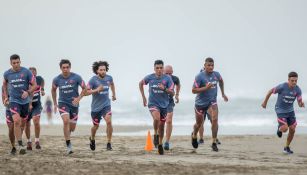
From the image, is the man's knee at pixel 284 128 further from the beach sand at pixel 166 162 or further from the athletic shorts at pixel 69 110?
the athletic shorts at pixel 69 110

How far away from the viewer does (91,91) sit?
16.5 m

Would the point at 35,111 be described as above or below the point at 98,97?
below

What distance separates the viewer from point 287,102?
16.5 meters

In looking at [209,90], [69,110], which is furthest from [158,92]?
[69,110]

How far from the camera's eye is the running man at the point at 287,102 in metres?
16.4

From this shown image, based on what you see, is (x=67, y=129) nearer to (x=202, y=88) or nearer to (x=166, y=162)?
(x=166, y=162)

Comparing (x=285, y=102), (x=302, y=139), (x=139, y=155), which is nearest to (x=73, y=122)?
(x=139, y=155)

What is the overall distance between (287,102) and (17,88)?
238 inches

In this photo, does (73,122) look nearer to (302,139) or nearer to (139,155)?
(139,155)

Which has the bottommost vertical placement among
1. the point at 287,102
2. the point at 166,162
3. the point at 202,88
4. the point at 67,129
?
the point at 166,162

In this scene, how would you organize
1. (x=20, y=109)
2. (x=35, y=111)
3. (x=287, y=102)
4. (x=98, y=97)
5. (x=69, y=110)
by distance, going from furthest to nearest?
(x=35, y=111), (x=98, y=97), (x=287, y=102), (x=69, y=110), (x=20, y=109)

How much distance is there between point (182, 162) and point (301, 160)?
268 cm

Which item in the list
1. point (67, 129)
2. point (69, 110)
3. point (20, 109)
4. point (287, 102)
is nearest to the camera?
point (20, 109)

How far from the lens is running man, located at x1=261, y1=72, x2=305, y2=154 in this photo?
16438mm
